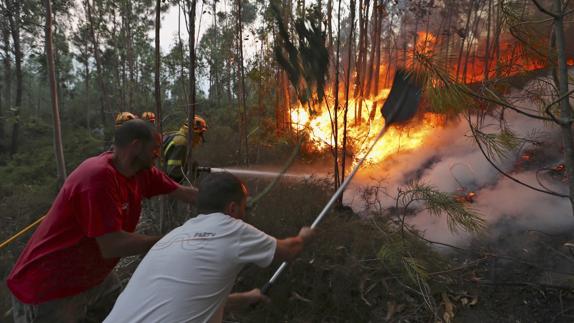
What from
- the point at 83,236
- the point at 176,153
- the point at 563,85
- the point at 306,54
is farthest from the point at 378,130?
the point at 83,236

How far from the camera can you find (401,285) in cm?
338

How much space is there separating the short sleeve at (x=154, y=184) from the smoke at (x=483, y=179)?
8.44 feet

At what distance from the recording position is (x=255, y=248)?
1668 mm

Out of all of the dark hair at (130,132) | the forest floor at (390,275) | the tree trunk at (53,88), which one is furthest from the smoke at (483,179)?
the tree trunk at (53,88)

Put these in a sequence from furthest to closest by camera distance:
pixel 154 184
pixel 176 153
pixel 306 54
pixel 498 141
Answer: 1. pixel 176 153
2. pixel 306 54
3. pixel 154 184
4. pixel 498 141

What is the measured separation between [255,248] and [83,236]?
1.15m

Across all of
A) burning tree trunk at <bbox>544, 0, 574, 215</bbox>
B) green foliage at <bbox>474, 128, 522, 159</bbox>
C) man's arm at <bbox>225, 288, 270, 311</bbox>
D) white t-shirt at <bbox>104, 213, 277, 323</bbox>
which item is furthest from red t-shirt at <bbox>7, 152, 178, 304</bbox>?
burning tree trunk at <bbox>544, 0, 574, 215</bbox>

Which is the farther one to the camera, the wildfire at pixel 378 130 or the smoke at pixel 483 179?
the wildfire at pixel 378 130

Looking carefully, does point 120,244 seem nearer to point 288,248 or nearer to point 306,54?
point 288,248

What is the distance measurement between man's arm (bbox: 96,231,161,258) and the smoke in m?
2.81

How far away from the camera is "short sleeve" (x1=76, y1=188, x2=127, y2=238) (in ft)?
6.36

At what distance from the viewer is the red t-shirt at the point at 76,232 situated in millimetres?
1961

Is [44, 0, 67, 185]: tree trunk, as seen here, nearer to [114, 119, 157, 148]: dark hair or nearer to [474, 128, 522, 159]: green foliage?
[114, 119, 157, 148]: dark hair

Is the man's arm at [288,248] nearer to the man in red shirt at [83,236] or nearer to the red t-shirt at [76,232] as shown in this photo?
the man in red shirt at [83,236]
